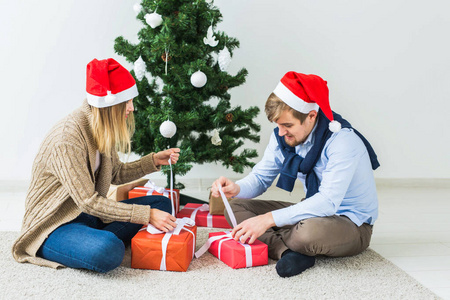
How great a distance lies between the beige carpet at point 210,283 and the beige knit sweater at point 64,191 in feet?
0.41

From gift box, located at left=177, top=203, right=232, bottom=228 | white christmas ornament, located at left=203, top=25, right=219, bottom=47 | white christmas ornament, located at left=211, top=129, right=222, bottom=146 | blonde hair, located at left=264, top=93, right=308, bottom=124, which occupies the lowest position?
gift box, located at left=177, top=203, right=232, bottom=228

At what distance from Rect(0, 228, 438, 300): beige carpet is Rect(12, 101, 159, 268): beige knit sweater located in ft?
0.41

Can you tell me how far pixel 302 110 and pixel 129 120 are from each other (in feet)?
2.41

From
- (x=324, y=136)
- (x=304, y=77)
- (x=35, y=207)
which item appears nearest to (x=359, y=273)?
(x=324, y=136)

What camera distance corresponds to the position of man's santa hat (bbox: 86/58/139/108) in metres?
1.72

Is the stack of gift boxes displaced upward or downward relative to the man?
downward

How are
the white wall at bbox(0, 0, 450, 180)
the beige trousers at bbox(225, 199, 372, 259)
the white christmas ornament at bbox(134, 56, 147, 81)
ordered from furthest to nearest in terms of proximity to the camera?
the white wall at bbox(0, 0, 450, 180) < the white christmas ornament at bbox(134, 56, 147, 81) < the beige trousers at bbox(225, 199, 372, 259)

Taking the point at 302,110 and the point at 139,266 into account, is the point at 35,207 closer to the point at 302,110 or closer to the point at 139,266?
the point at 139,266

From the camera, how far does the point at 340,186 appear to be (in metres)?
1.80

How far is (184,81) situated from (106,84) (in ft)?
2.69

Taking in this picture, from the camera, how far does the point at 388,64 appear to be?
3.49 metres

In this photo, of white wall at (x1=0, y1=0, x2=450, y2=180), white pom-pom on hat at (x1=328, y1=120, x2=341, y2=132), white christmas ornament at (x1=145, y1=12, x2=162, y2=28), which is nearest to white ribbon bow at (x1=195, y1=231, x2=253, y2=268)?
white pom-pom on hat at (x1=328, y1=120, x2=341, y2=132)

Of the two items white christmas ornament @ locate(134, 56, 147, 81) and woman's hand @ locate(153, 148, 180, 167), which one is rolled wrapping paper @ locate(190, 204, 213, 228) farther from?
white christmas ornament @ locate(134, 56, 147, 81)

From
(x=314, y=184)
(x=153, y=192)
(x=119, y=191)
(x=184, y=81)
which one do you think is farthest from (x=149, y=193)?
(x=314, y=184)
